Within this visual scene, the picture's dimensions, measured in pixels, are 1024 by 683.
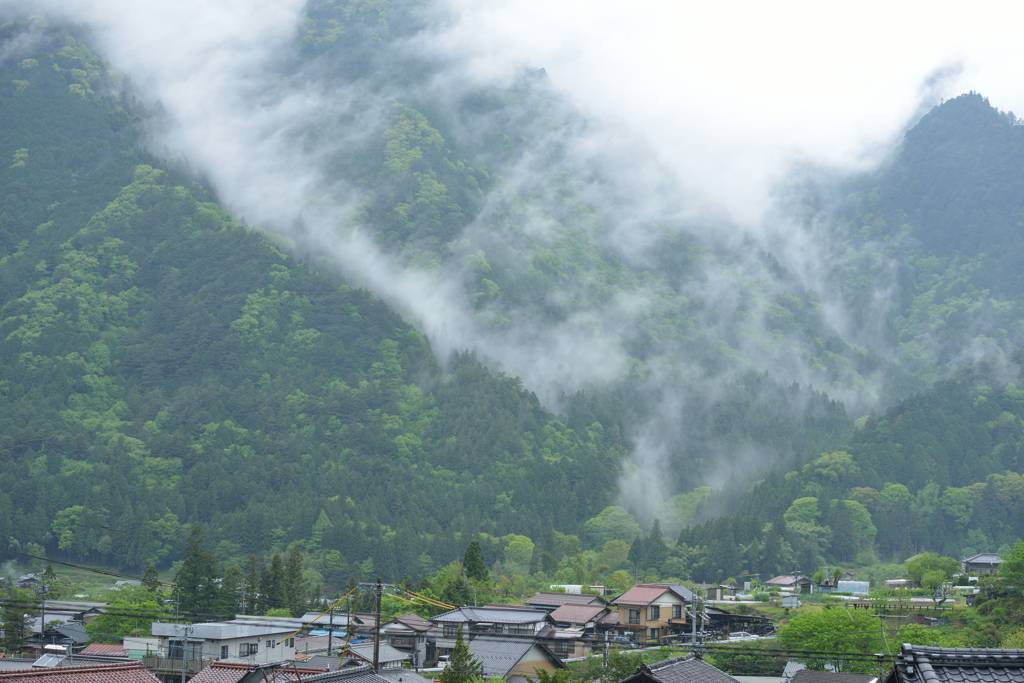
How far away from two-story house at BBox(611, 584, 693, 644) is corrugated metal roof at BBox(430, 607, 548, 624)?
20.0 ft

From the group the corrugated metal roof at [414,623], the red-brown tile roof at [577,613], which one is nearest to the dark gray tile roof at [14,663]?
the corrugated metal roof at [414,623]

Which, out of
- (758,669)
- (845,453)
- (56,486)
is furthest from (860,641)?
(56,486)

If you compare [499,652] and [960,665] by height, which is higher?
[960,665]

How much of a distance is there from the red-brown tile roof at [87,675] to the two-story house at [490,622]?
38636mm

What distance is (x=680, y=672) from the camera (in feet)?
70.5

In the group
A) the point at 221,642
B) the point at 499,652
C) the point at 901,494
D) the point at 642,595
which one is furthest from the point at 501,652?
the point at 901,494

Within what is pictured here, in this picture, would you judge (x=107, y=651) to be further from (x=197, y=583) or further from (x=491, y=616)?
(x=197, y=583)

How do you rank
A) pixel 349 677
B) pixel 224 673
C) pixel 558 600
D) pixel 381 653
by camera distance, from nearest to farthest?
1. pixel 349 677
2. pixel 224 673
3. pixel 381 653
4. pixel 558 600

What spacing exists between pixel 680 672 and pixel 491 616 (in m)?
43.5

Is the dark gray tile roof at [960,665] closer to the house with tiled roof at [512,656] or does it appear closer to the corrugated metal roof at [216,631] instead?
the house with tiled roof at [512,656]

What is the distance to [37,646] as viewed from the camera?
202 feet

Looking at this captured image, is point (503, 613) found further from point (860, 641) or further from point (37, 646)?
point (37, 646)

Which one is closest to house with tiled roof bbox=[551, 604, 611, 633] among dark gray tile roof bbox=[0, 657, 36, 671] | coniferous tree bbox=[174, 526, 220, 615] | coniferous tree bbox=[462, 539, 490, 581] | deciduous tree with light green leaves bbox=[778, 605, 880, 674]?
deciduous tree with light green leaves bbox=[778, 605, 880, 674]

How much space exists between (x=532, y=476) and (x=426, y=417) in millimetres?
26776
